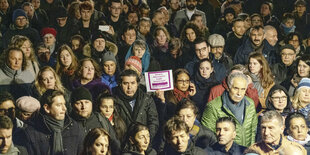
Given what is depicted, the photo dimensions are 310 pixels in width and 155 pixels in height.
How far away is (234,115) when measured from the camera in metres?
11.4

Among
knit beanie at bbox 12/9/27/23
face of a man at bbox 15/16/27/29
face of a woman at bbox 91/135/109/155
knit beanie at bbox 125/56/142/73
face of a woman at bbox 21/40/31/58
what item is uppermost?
knit beanie at bbox 12/9/27/23

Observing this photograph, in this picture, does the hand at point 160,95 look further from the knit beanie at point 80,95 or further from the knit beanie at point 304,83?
the knit beanie at point 304,83

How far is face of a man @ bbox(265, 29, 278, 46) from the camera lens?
1469cm

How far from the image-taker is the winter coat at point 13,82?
1215cm

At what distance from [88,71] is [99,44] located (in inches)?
57.3

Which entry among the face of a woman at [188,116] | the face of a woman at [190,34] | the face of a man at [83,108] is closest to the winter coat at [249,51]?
the face of a woman at [190,34]

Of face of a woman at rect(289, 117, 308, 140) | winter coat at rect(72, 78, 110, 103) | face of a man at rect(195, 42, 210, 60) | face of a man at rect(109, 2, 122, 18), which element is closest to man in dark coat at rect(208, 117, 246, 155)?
face of a woman at rect(289, 117, 308, 140)

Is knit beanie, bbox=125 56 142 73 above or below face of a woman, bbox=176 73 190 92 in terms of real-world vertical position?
above

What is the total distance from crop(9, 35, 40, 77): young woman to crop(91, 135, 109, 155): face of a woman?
270 cm

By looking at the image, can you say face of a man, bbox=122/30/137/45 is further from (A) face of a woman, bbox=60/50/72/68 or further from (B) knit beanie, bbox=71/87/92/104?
(B) knit beanie, bbox=71/87/92/104

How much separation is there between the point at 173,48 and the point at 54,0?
307 centimetres

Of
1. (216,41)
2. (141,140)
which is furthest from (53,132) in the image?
(216,41)

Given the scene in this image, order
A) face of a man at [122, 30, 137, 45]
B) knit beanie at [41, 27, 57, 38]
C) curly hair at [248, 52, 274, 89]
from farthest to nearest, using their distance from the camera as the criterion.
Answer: knit beanie at [41, 27, 57, 38] → face of a man at [122, 30, 137, 45] → curly hair at [248, 52, 274, 89]

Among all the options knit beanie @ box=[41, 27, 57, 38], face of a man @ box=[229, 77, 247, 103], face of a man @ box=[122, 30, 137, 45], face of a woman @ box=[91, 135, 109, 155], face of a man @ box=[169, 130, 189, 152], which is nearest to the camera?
face of a woman @ box=[91, 135, 109, 155]
